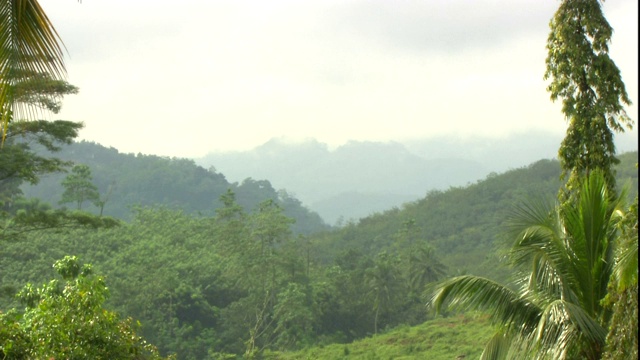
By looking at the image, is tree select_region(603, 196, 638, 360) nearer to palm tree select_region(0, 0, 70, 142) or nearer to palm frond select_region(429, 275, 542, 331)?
palm frond select_region(429, 275, 542, 331)

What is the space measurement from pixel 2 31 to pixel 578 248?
4.91 meters

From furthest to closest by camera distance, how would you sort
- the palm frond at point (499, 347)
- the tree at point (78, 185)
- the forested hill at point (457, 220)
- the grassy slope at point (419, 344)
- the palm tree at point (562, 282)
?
the forested hill at point (457, 220), the tree at point (78, 185), the grassy slope at point (419, 344), the palm frond at point (499, 347), the palm tree at point (562, 282)

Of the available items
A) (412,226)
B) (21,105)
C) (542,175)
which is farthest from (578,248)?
(542,175)

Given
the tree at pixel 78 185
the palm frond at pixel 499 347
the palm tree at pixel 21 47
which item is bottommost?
the palm frond at pixel 499 347

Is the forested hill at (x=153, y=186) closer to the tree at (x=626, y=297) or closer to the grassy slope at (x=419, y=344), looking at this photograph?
the grassy slope at (x=419, y=344)

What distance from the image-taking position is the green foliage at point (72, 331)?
20.9 ft

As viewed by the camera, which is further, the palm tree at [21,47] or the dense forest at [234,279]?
the dense forest at [234,279]

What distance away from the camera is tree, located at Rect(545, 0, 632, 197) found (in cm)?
778

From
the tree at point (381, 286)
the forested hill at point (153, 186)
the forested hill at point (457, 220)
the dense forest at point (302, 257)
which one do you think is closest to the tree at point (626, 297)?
the dense forest at point (302, 257)

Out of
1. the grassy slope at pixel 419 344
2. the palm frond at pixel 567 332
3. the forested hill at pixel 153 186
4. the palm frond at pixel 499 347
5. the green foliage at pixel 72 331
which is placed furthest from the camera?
the forested hill at pixel 153 186

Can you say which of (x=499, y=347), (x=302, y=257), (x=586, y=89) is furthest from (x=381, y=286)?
(x=499, y=347)

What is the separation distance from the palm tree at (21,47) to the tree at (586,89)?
5.81m

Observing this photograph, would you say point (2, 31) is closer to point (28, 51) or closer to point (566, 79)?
point (28, 51)

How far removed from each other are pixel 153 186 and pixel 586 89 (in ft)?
219
